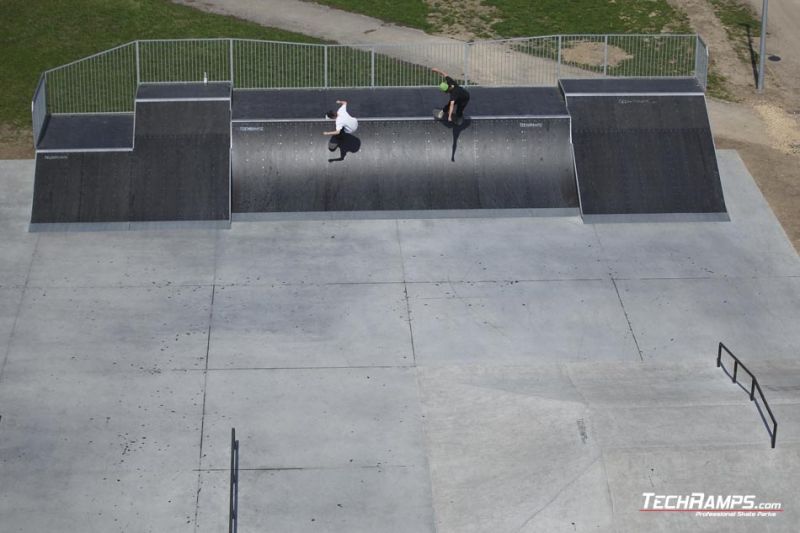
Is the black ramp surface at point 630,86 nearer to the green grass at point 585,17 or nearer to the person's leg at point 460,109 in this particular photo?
the person's leg at point 460,109

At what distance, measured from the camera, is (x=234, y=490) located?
20719mm

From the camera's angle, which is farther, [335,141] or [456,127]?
[456,127]

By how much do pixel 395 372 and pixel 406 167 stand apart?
6.59 m

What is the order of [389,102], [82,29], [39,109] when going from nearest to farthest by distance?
[39,109] → [389,102] → [82,29]

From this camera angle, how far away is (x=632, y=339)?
81.3 feet

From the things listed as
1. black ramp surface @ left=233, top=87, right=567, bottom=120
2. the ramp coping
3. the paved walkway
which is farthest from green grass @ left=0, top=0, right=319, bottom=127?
the ramp coping

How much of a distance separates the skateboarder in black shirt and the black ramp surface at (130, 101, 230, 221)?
185 inches

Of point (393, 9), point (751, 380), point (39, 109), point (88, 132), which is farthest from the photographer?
point (393, 9)

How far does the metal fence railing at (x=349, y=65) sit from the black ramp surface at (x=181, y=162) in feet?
10.5

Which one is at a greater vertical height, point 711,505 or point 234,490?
point 711,505

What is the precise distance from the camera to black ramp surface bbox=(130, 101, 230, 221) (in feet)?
91.8

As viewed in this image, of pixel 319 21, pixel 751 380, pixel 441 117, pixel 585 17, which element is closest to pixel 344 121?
pixel 441 117

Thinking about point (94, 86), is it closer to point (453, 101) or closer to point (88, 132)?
point (88, 132)

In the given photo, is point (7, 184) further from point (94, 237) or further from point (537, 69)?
point (537, 69)
